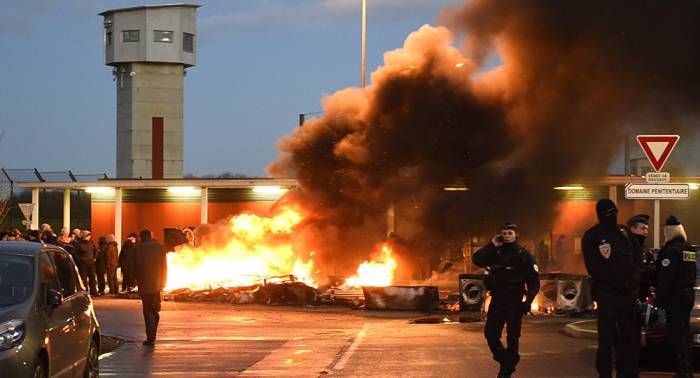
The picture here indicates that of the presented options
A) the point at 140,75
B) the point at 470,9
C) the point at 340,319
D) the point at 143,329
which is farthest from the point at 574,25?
the point at 140,75

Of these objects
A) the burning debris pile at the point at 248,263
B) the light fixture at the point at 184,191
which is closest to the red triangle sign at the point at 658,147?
the burning debris pile at the point at 248,263

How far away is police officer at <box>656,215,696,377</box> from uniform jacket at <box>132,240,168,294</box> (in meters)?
7.75

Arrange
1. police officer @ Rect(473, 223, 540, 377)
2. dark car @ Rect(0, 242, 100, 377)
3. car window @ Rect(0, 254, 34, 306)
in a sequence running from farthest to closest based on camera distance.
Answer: police officer @ Rect(473, 223, 540, 377) < car window @ Rect(0, 254, 34, 306) < dark car @ Rect(0, 242, 100, 377)

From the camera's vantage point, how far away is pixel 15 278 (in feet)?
33.1

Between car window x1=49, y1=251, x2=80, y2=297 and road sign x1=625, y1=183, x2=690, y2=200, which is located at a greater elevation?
road sign x1=625, y1=183, x2=690, y2=200

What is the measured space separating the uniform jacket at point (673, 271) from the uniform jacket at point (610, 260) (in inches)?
51.1

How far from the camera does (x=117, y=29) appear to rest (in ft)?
185

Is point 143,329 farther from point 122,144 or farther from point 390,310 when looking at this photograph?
point 122,144

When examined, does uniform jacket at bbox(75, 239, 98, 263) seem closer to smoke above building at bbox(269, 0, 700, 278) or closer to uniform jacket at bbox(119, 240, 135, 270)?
uniform jacket at bbox(119, 240, 135, 270)

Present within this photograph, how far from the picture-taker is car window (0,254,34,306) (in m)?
9.81

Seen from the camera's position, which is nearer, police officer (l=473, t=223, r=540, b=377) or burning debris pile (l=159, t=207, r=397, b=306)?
police officer (l=473, t=223, r=540, b=377)

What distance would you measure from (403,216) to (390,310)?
25.8 ft

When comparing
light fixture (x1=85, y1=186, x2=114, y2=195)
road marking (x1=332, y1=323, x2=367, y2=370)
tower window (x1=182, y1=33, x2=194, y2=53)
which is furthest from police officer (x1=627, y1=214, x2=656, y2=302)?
tower window (x1=182, y1=33, x2=194, y2=53)

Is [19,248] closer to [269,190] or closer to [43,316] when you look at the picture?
[43,316]
